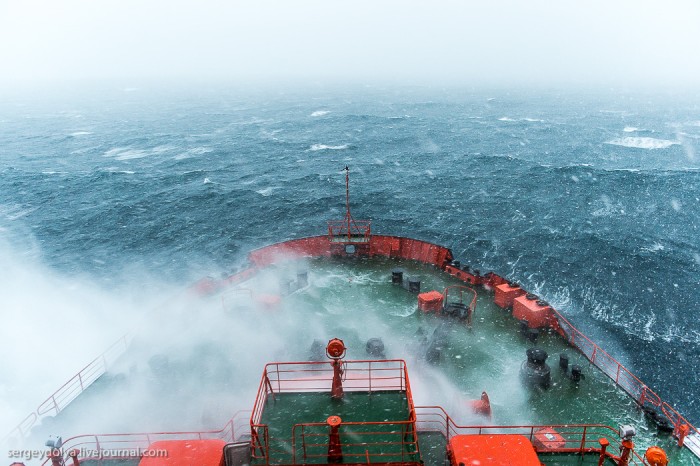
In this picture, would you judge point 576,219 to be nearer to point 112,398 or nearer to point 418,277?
point 418,277

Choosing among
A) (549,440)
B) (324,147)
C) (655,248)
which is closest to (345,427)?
(549,440)

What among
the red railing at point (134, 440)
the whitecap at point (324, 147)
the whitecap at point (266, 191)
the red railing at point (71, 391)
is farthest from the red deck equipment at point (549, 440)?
the whitecap at point (324, 147)

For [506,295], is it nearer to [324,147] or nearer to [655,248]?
[655,248]

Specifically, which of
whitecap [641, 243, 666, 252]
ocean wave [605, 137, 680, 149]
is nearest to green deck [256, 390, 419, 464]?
whitecap [641, 243, 666, 252]

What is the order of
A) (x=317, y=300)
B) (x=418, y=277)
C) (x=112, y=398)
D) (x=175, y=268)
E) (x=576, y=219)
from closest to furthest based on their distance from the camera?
(x=112, y=398)
(x=317, y=300)
(x=418, y=277)
(x=175, y=268)
(x=576, y=219)

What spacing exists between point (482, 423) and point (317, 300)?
13221 mm

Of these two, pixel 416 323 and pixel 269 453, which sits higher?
pixel 269 453

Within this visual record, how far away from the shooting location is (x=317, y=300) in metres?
29.2

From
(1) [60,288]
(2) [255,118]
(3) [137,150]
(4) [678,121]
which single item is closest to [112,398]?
(1) [60,288]

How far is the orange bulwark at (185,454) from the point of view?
471 inches

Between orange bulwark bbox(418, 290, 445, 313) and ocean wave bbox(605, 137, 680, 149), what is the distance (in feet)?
355

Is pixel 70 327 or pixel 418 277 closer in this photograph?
pixel 418 277

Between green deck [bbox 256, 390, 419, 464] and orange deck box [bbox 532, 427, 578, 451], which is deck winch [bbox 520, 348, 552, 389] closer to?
orange deck box [bbox 532, 427, 578, 451]

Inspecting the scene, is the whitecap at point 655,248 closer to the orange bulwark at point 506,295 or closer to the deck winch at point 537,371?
the orange bulwark at point 506,295
